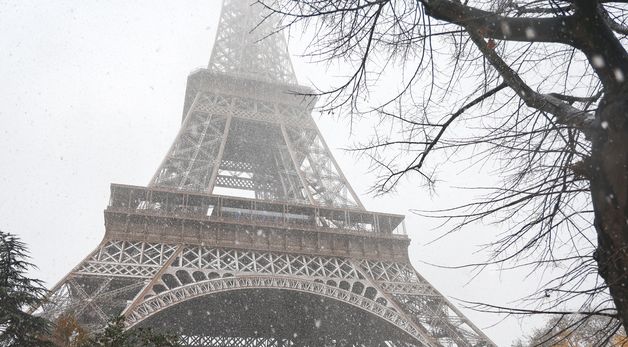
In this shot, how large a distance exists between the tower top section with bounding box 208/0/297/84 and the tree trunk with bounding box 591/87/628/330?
28.3 meters

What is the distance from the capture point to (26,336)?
10500 millimetres

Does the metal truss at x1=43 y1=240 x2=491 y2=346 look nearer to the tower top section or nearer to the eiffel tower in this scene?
the eiffel tower

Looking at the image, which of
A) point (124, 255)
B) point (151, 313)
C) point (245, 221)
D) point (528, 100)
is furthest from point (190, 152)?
point (528, 100)

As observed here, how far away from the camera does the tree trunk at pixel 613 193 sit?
8.34 feet

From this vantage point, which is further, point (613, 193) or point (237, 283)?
point (237, 283)

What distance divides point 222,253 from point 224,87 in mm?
12603

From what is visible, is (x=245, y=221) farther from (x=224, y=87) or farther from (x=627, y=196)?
(x=627, y=196)

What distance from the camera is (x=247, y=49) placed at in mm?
34938

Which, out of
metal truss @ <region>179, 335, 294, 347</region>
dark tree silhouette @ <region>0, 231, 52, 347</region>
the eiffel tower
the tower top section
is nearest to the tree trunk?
dark tree silhouette @ <region>0, 231, 52, 347</region>

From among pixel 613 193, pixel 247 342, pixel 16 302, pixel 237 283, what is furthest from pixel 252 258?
pixel 613 193

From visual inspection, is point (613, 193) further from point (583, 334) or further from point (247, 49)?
point (247, 49)

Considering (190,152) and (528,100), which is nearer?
(528,100)

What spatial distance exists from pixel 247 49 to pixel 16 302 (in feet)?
87.7

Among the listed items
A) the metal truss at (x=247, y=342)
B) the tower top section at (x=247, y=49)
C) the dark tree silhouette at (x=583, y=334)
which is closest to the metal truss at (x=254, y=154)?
the tower top section at (x=247, y=49)
